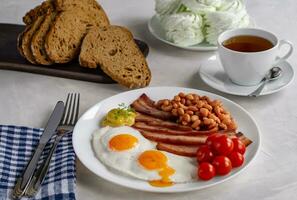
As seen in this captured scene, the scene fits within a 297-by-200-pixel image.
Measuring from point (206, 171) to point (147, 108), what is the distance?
0.37m

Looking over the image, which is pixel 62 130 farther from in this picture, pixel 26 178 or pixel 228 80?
pixel 228 80

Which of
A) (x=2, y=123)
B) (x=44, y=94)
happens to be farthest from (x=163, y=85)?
(x=2, y=123)

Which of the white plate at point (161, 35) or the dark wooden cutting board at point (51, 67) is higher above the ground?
the white plate at point (161, 35)

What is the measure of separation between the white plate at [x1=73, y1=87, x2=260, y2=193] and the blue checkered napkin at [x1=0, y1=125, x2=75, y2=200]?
1.6 inches

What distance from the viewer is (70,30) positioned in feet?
6.57

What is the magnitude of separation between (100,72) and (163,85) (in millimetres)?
211

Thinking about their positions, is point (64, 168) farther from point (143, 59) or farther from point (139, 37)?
point (139, 37)

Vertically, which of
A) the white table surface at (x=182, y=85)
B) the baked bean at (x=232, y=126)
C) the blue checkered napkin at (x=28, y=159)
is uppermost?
the baked bean at (x=232, y=126)

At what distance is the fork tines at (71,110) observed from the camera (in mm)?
1604

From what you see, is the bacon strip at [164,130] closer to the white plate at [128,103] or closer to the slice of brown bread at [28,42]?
the white plate at [128,103]

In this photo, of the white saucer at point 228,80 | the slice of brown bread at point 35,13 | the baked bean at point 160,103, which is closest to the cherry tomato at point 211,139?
the baked bean at point 160,103

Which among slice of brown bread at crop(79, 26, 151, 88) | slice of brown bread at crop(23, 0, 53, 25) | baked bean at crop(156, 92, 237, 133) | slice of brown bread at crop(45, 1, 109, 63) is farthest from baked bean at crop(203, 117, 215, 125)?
slice of brown bread at crop(23, 0, 53, 25)

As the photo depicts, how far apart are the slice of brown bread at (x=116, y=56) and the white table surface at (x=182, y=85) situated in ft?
0.16

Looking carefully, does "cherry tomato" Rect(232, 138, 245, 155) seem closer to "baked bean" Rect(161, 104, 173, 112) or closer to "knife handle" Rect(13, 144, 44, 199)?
"baked bean" Rect(161, 104, 173, 112)
